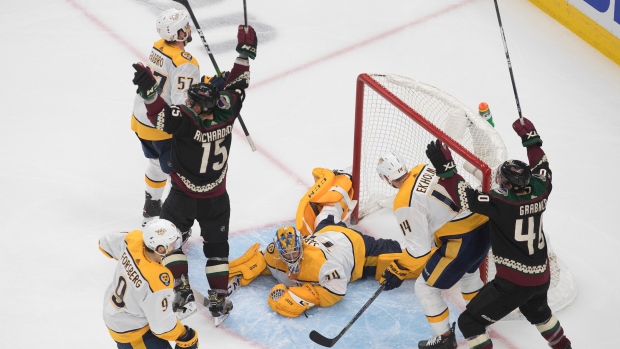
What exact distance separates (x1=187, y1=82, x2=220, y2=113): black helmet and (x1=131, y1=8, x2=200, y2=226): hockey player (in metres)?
0.57

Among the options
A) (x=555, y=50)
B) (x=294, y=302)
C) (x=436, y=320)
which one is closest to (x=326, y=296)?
(x=294, y=302)

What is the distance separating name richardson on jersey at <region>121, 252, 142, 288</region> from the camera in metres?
4.02

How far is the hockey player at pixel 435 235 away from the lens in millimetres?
4621

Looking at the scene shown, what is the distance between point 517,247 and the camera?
4.32 meters

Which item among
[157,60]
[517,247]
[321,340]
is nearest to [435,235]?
[517,247]

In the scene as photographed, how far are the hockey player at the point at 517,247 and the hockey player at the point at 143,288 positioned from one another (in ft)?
4.00

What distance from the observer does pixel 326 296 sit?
5004mm

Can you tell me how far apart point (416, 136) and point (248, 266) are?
3.69ft

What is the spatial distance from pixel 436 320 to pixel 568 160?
191 centimetres

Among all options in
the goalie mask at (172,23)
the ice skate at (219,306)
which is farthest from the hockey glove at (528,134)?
the goalie mask at (172,23)

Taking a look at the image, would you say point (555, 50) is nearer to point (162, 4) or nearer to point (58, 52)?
point (162, 4)

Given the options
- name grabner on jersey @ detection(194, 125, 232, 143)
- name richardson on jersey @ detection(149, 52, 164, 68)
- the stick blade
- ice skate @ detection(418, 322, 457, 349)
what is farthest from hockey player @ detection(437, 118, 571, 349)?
name richardson on jersey @ detection(149, 52, 164, 68)

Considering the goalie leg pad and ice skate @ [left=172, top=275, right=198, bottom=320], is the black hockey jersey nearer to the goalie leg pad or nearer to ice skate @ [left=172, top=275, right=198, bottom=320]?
the goalie leg pad

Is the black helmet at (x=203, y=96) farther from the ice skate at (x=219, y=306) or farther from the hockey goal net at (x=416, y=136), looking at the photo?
the hockey goal net at (x=416, y=136)
